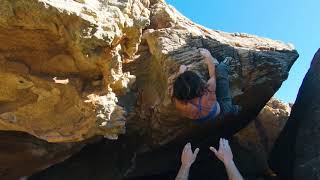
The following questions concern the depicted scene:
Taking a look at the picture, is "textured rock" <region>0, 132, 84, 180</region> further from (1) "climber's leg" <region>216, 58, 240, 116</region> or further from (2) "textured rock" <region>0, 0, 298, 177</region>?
(1) "climber's leg" <region>216, 58, 240, 116</region>

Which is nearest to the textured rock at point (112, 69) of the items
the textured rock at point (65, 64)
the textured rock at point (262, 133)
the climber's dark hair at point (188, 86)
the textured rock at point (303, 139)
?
the textured rock at point (65, 64)

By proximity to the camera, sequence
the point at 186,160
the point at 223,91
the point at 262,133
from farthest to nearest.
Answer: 1. the point at 262,133
2. the point at 186,160
3. the point at 223,91

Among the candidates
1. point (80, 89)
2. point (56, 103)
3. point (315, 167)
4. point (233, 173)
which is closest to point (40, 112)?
point (56, 103)

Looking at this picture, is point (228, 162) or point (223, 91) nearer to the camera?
point (223, 91)

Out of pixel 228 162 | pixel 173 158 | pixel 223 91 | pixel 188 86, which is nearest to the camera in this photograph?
pixel 188 86

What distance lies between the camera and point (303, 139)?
29.3ft

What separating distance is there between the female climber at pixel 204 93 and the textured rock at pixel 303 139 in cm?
214

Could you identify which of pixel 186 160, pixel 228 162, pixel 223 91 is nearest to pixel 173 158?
pixel 186 160

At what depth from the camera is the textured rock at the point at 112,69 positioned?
564 centimetres

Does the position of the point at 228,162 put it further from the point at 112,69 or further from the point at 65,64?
the point at 65,64

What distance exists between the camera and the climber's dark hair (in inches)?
258

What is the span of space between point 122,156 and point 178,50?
260 centimetres

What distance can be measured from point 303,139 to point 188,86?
353cm

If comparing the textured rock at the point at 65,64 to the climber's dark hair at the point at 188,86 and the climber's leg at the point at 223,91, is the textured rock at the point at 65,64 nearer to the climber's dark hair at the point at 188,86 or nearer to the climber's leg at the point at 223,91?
the climber's dark hair at the point at 188,86
